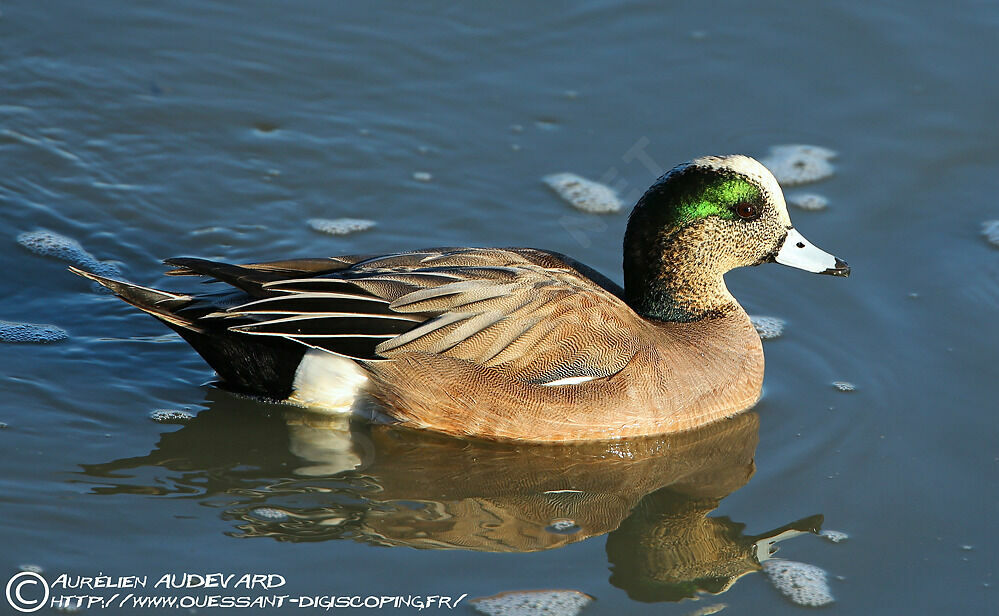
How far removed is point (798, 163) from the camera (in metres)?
7.76

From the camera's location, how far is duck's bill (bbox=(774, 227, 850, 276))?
6.09m

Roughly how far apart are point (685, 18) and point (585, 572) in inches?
208

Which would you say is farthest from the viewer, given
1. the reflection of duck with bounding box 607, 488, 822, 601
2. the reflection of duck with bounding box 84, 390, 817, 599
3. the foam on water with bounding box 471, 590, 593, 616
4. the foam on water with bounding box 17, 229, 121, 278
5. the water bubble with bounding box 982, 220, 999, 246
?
the water bubble with bounding box 982, 220, 999, 246

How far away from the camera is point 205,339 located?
18.7ft

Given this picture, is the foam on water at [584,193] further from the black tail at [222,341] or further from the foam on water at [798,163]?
the black tail at [222,341]

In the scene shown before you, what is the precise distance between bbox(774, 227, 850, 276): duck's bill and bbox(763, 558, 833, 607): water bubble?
174cm

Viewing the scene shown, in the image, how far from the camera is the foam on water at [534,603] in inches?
176

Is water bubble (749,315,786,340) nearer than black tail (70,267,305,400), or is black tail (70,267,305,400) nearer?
black tail (70,267,305,400)

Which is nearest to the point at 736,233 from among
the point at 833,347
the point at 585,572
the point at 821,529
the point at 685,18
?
the point at 833,347

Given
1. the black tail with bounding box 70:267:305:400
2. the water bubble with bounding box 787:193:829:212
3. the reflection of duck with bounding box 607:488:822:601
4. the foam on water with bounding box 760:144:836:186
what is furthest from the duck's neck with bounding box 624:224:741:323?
the foam on water with bounding box 760:144:836:186

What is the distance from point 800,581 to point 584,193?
3.31m

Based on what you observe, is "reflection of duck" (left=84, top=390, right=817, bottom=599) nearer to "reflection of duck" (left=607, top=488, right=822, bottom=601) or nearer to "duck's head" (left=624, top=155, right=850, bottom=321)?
"reflection of duck" (left=607, top=488, right=822, bottom=601)

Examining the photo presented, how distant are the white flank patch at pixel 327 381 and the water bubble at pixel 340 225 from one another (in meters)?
1.64

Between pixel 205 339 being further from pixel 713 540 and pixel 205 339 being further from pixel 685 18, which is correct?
pixel 685 18
